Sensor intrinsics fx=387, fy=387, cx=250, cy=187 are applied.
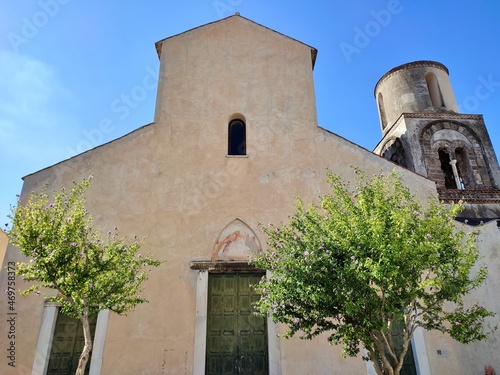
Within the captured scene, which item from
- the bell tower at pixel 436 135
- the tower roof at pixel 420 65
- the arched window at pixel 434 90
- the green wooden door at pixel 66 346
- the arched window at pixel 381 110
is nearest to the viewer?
the green wooden door at pixel 66 346

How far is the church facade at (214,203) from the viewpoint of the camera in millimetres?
8156

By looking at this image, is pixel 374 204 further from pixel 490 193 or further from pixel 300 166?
pixel 490 193

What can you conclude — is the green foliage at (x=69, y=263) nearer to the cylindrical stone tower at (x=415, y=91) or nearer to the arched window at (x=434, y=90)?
the cylindrical stone tower at (x=415, y=91)

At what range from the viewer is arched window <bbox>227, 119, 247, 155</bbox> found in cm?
1137

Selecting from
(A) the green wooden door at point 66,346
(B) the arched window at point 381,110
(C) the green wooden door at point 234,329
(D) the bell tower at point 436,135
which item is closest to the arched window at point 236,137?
(C) the green wooden door at point 234,329

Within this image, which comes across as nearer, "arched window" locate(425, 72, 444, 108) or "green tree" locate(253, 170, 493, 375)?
"green tree" locate(253, 170, 493, 375)

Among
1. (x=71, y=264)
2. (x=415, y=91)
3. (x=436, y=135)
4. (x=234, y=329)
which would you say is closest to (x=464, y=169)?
(x=436, y=135)

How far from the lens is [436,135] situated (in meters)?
16.0

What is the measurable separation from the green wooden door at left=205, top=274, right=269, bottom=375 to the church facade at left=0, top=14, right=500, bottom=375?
23 millimetres

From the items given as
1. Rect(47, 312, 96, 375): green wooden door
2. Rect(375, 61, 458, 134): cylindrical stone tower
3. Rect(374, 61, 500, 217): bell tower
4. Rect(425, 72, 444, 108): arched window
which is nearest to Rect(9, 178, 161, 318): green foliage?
Rect(47, 312, 96, 375): green wooden door

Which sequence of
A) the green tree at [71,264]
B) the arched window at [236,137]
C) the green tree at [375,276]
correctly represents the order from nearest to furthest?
the green tree at [375,276]
the green tree at [71,264]
the arched window at [236,137]

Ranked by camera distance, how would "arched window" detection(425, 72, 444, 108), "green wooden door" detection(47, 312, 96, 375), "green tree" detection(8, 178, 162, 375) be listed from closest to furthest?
1. "green tree" detection(8, 178, 162, 375)
2. "green wooden door" detection(47, 312, 96, 375)
3. "arched window" detection(425, 72, 444, 108)

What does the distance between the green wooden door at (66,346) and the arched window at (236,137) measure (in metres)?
5.79

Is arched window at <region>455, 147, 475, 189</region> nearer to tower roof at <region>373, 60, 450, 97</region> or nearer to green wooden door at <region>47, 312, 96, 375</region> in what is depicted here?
tower roof at <region>373, 60, 450, 97</region>
